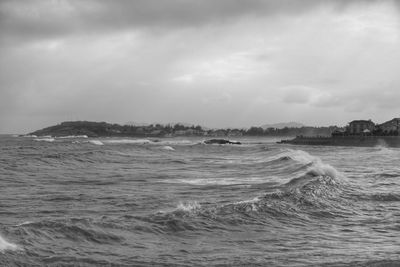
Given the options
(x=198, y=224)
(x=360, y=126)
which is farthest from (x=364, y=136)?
(x=198, y=224)

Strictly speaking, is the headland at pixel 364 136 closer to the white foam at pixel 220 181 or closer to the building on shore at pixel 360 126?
the building on shore at pixel 360 126

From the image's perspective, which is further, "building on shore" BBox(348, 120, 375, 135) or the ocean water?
"building on shore" BBox(348, 120, 375, 135)

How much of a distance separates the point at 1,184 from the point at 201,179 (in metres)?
11.3

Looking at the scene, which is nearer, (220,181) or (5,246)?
(5,246)

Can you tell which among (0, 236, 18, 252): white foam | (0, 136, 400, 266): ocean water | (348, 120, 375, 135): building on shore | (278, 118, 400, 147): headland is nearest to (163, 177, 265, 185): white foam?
(0, 136, 400, 266): ocean water

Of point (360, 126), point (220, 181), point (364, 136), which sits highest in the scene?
point (360, 126)

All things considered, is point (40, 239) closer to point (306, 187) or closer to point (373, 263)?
point (373, 263)

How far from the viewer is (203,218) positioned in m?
17.0

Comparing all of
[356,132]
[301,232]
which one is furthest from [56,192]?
[356,132]

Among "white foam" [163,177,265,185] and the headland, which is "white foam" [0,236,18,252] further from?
the headland

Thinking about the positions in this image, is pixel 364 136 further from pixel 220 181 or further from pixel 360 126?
pixel 220 181

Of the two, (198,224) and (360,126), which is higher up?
A: (360,126)

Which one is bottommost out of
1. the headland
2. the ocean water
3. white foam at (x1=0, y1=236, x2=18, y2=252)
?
the ocean water

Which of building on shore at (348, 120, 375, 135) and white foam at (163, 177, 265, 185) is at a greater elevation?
building on shore at (348, 120, 375, 135)
